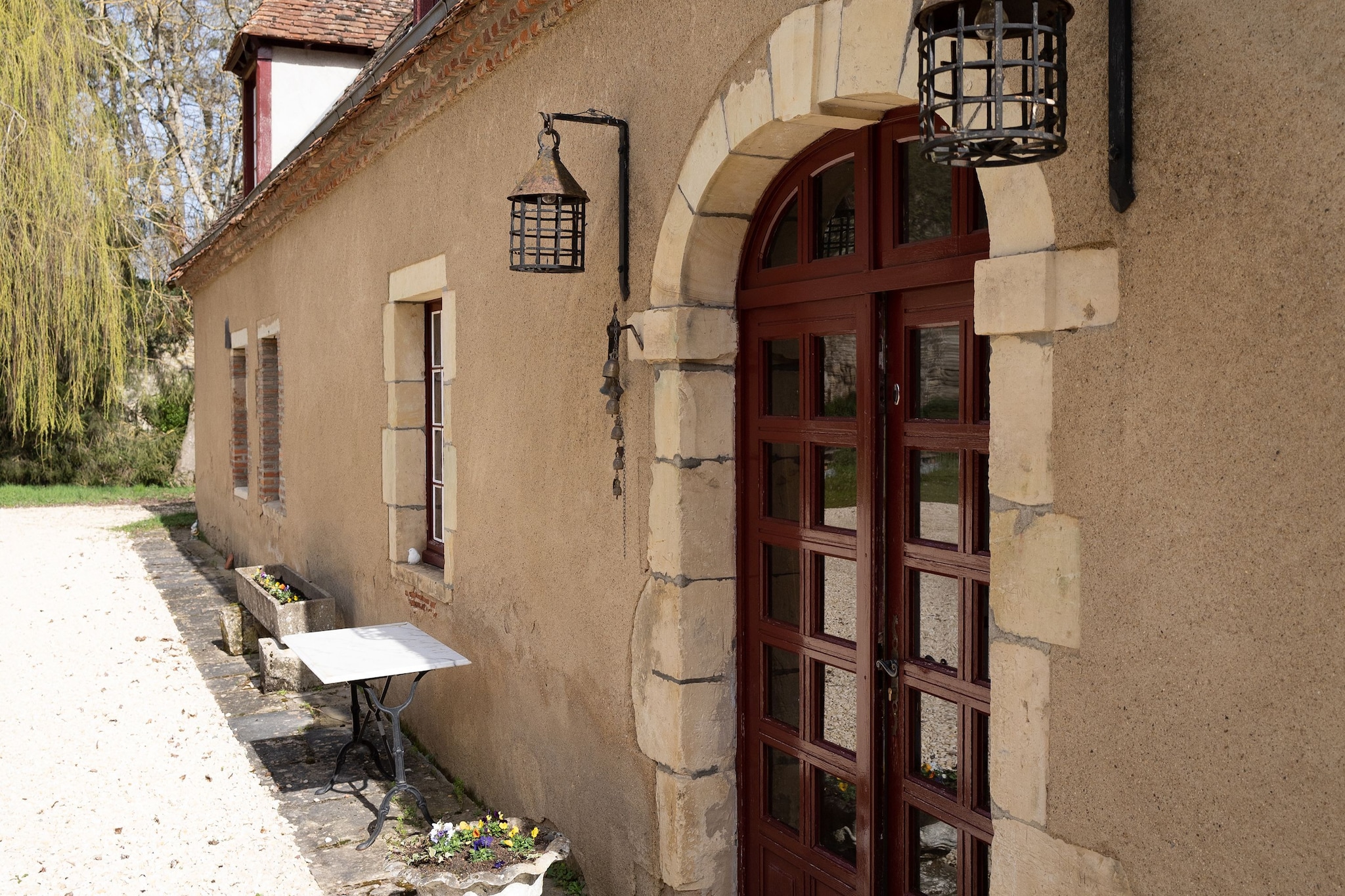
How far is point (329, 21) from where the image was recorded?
10734 mm

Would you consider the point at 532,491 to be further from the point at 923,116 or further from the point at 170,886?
the point at 923,116

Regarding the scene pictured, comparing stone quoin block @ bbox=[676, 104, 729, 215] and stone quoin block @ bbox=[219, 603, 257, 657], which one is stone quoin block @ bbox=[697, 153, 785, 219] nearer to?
stone quoin block @ bbox=[676, 104, 729, 215]

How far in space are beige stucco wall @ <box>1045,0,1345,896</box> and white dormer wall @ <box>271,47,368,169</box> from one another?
32.5 feet

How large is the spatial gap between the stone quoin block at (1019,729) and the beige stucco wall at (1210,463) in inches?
1.0

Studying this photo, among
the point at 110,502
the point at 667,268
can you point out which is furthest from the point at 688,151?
the point at 110,502

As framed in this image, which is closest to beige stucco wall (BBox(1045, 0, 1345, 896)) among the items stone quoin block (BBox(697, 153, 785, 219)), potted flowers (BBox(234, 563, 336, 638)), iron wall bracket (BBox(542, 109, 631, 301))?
stone quoin block (BBox(697, 153, 785, 219))

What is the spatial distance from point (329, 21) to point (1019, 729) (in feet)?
34.3

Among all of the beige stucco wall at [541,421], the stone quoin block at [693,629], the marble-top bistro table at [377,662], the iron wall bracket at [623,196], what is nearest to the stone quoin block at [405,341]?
the beige stucco wall at [541,421]

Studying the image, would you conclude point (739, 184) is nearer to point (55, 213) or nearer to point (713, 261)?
point (713, 261)

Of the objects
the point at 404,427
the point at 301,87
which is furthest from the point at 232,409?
the point at 404,427

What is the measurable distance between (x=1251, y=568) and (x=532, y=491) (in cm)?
309

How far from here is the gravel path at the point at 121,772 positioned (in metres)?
4.48

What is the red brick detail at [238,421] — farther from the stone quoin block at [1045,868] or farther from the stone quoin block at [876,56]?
the stone quoin block at [1045,868]

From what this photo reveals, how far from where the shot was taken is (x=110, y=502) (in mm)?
18359
